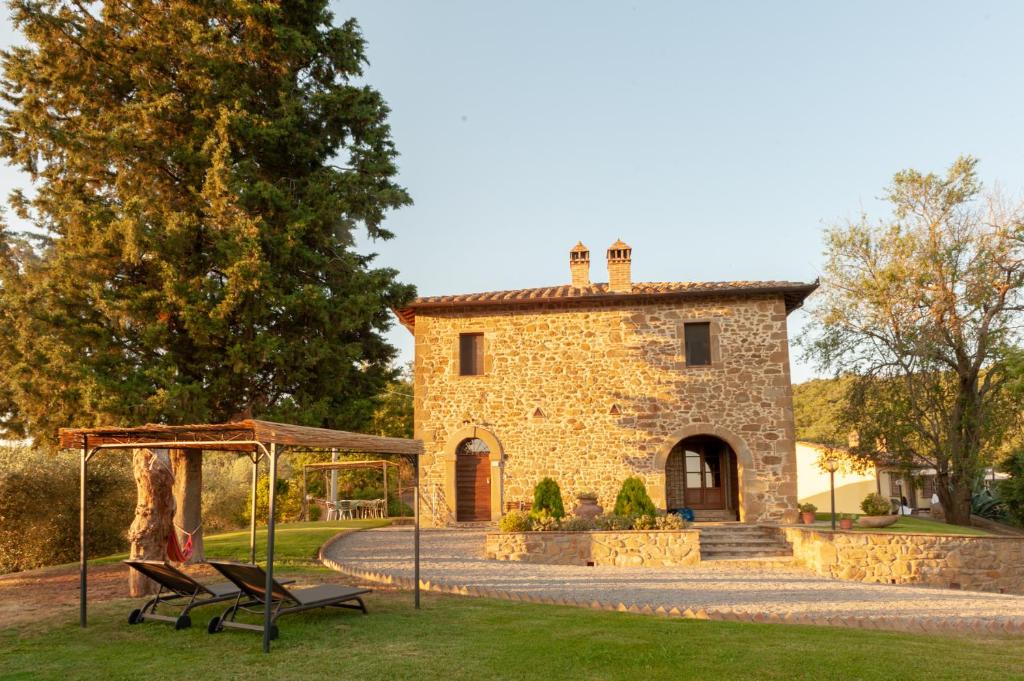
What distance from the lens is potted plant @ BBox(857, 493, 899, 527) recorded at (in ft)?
52.5

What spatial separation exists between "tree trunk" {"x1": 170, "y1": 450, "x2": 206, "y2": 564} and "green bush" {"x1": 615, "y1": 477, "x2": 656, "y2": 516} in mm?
7841

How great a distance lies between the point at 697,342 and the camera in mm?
17344

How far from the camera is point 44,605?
8.21 m

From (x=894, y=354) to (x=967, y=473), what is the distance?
3786 mm

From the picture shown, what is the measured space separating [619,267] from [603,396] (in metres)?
3.45

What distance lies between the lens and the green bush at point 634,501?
46.0ft

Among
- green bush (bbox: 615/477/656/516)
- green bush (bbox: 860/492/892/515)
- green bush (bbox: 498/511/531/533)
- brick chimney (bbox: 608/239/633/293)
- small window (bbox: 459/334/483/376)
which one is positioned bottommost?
green bush (bbox: 860/492/892/515)

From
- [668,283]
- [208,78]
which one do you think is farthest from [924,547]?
[208,78]

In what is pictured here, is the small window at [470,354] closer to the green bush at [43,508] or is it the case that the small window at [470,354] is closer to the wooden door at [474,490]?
the wooden door at [474,490]

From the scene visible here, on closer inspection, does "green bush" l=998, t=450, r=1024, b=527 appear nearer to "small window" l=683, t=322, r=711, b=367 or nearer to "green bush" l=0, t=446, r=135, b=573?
"small window" l=683, t=322, r=711, b=367

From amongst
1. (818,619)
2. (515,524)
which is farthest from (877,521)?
(818,619)

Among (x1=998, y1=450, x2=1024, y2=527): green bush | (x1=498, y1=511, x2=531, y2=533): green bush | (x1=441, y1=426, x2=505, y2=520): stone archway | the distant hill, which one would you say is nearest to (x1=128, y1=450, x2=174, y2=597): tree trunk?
(x1=498, y1=511, x2=531, y2=533): green bush

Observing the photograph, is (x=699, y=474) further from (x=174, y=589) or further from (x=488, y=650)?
(x=174, y=589)

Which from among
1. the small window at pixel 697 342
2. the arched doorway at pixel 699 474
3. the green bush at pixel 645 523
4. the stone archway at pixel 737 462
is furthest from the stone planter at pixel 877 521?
the green bush at pixel 645 523
